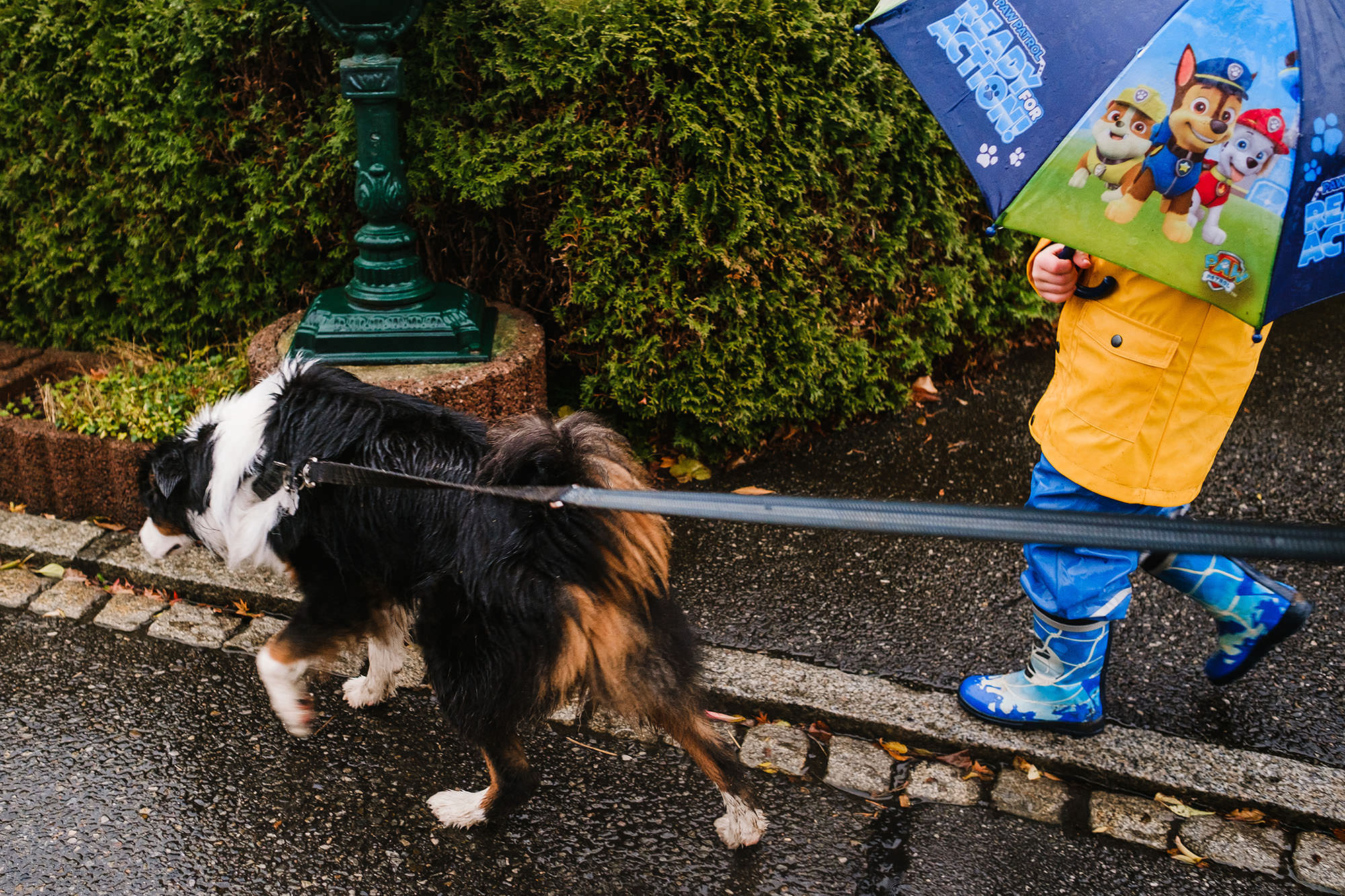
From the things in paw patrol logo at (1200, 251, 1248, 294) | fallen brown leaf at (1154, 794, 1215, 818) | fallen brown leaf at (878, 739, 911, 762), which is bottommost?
fallen brown leaf at (878, 739, 911, 762)

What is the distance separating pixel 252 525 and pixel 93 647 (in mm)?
1352

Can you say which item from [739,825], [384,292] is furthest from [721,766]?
[384,292]

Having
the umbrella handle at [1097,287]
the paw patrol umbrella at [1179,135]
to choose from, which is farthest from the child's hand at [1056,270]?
the paw patrol umbrella at [1179,135]

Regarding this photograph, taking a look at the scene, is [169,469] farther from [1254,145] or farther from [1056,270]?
[1254,145]

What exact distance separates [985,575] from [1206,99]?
1975mm

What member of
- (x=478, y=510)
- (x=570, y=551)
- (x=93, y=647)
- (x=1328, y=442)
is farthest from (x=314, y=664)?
(x=1328, y=442)

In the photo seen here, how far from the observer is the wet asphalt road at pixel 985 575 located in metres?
3.03

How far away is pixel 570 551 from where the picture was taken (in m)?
2.13

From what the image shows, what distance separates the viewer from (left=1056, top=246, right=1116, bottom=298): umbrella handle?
2451 mm

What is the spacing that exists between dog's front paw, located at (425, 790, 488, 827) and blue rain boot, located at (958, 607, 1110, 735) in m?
1.43

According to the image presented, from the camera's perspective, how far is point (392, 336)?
11.7 ft

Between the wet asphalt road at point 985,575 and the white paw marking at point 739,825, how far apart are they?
75 centimetres

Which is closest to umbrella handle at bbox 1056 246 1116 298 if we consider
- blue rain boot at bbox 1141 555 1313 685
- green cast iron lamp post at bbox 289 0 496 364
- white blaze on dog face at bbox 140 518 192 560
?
blue rain boot at bbox 1141 555 1313 685

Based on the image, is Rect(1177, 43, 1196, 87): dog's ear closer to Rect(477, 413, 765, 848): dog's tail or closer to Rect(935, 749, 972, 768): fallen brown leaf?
Rect(477, 413, 765, 848): dog's tail
